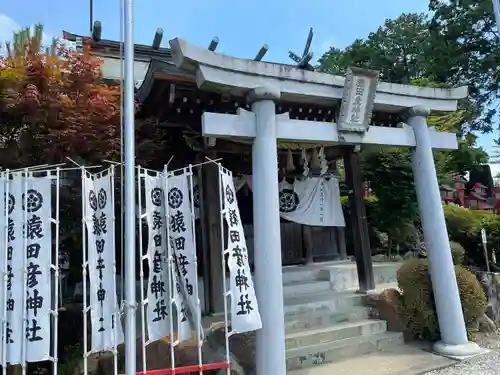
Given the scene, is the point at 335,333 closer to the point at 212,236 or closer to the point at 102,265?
the point at 212,236

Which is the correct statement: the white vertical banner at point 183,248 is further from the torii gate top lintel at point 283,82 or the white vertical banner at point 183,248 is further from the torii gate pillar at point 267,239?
the torii gate top lintel at point 283,82

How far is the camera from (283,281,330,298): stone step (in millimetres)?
8188

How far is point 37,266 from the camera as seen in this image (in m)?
4.12

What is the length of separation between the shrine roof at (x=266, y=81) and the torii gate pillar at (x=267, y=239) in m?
0.29

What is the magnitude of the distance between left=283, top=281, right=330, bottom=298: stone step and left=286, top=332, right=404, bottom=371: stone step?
1686 mm

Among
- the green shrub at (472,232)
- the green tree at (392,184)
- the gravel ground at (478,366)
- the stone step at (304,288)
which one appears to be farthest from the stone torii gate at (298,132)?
the green shrub at (472,232)

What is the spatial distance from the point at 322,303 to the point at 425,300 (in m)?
1.83

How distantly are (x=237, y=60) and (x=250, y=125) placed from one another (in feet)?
3.01

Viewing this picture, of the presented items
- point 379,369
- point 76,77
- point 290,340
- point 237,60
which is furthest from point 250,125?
point 379,369

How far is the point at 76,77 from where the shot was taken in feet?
18.1

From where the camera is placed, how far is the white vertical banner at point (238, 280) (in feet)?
15.6

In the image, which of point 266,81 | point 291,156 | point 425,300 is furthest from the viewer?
point 291,156

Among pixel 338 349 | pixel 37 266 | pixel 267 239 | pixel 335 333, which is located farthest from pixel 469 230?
pixel 37 266

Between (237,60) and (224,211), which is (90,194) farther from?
(237,60)
